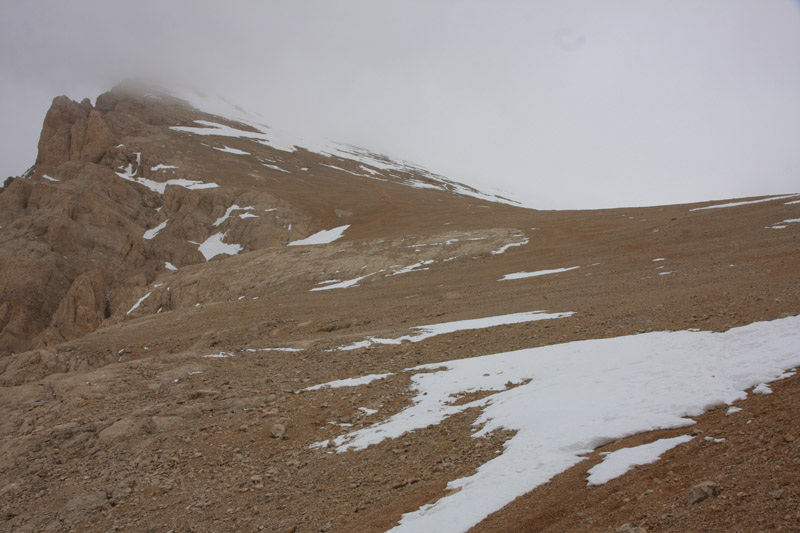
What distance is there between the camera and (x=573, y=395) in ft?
30.4

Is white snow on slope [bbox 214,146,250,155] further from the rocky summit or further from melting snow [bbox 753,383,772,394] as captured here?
melting snow [bbox 753,383,772,394]

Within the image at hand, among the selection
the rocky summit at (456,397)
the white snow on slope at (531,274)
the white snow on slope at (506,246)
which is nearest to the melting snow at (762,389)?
the rocky summit at (456,397)

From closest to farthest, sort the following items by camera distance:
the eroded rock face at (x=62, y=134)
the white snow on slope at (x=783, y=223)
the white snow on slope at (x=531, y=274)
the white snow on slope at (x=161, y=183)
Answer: the white snow on slope at (x=783, y=223), the white snow on slope at (x=531, y=274), the white snow on slope at (x=161, y=183), the eroded rock face at (x=62, y=134)

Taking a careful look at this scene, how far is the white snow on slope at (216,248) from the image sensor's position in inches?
1949

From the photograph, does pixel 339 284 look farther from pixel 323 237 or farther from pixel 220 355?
pixel 323 237

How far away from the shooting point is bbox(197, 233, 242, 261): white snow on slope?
49.5 metres

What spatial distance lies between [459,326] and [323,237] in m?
34.8

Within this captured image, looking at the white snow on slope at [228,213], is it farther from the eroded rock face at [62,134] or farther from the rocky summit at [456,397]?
the eroded rock face at [62,134]

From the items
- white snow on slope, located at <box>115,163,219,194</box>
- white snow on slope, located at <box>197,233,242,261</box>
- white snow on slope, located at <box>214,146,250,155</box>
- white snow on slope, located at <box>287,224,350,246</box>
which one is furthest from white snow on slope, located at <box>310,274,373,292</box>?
white snow on slope, located at <box>214,146,250,155</box>

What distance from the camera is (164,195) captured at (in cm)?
5712

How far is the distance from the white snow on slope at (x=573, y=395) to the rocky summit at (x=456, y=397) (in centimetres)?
5

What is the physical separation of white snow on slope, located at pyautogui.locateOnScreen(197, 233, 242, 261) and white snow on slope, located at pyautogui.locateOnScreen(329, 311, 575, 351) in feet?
121

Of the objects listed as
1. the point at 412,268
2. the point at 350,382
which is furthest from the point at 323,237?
the point at 350,382

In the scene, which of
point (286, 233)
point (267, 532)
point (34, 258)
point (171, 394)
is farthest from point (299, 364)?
point (34, 258)
